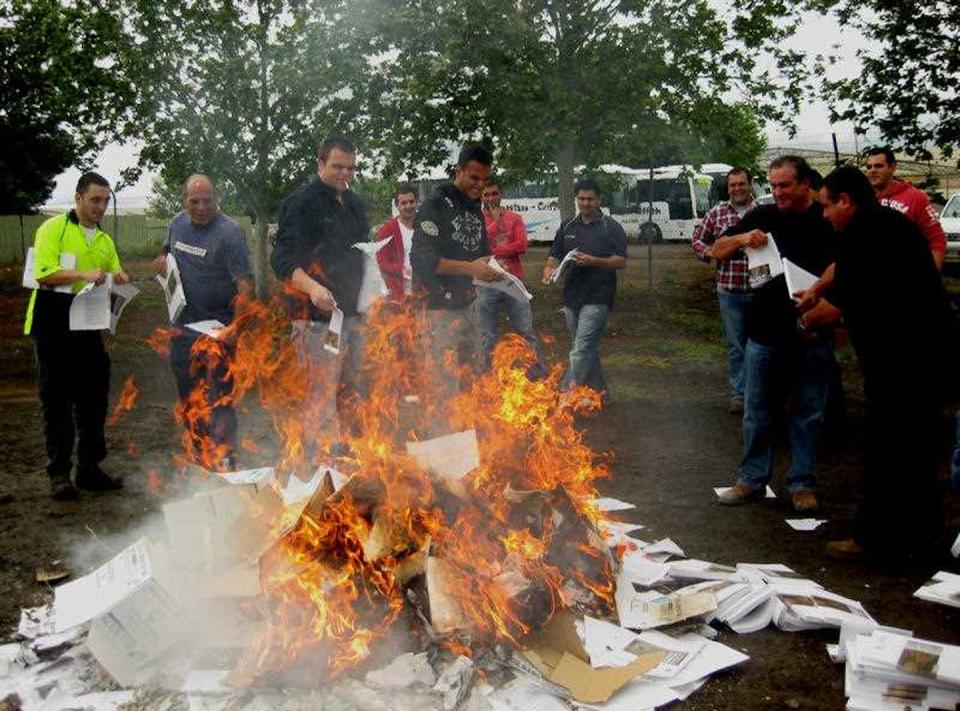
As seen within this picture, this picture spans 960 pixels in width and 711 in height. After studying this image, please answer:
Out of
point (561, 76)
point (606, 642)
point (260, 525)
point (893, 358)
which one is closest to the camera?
point (606, 642)

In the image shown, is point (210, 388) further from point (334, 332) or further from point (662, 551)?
point (662, 551)

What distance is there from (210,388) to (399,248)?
103 inches

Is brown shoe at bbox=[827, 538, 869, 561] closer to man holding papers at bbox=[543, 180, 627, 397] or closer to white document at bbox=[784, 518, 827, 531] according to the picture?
white document at bbox=[784, 518, 827, 531]

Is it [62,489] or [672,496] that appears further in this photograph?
[672,496]

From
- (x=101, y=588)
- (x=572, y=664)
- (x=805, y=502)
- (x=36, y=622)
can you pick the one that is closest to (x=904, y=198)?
(x=805, y=502)

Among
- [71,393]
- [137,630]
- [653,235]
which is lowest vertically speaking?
[137,630]

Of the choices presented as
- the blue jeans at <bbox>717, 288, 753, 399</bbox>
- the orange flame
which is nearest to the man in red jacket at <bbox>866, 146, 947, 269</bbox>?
the blue jeans at <bbox>717, 288, 753, 399</bbox>

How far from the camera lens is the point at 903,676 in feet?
11.0

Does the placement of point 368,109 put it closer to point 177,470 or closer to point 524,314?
point 524,314

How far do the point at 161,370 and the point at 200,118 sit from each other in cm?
427

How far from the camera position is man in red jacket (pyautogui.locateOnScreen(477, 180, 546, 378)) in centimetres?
838

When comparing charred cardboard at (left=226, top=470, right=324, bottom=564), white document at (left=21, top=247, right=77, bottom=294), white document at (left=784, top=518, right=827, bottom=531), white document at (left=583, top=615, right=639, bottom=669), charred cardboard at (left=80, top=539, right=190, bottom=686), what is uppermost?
white document at (left=21, top=247, right=77, bottom=294)

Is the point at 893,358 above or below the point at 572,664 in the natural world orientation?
above

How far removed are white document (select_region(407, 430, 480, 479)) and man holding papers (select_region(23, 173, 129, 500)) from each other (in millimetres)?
2984
